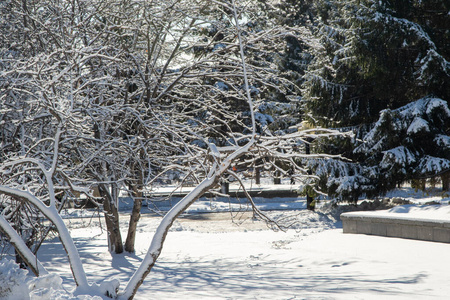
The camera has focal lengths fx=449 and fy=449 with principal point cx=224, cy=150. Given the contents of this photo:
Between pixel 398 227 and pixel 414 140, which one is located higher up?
pixel 414 140

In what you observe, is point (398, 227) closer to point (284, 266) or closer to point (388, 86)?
point (284, 266)

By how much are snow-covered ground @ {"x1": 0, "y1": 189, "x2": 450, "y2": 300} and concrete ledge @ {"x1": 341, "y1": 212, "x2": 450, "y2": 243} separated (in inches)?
9.7

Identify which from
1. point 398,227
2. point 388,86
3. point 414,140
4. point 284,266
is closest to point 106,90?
point 284,266

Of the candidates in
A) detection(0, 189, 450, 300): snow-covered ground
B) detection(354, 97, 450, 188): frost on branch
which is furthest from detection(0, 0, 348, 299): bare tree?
detection(354, 97, 450, 188): frost on branch

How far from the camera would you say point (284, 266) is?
8344 mm

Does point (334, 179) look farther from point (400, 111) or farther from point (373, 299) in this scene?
point (373, 299)

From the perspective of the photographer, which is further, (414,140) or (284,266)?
(414,140)

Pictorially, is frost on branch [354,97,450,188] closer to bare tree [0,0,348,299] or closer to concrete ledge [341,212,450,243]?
concrete ledge [341,212,450,243]

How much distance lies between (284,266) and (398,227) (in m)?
3.33

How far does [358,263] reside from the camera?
7930 mm

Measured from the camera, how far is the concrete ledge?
29.7 ft

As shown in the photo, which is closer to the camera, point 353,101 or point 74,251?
point 74,251

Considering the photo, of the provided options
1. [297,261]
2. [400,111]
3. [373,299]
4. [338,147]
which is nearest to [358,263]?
[297,261]

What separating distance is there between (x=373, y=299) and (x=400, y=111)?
11256 millimetres
